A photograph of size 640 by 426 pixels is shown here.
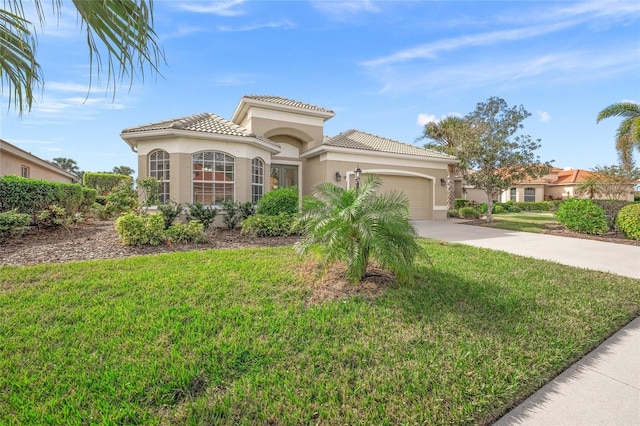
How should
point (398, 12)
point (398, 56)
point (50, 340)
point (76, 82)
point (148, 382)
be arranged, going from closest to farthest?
point (148, 382) < point (76, 82) < point (50, 340) < point (398, 12) < point (398, 56)

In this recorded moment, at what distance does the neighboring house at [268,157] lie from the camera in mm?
11008

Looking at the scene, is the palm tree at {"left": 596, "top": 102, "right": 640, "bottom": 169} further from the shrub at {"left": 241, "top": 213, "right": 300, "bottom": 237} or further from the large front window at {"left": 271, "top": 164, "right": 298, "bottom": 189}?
the shrub at {"left": 241, "top": 213, "right": 300, "bottom": 237}

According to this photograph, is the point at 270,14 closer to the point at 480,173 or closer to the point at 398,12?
the point at 398,12

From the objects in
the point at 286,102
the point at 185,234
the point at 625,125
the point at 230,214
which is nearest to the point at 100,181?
the point at 286,102

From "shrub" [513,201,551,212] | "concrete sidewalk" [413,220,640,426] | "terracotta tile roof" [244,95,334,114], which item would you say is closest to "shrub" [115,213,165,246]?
"concrete sidewalk" [413,220,640,426]

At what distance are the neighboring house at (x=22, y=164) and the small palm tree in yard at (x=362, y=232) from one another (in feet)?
58.7

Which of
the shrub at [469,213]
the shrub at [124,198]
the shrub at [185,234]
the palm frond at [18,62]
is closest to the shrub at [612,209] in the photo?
the shrub at [469,213]

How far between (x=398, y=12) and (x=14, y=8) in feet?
29.0

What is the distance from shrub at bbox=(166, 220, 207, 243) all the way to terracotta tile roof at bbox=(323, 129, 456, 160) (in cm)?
833

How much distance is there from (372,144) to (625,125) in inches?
523

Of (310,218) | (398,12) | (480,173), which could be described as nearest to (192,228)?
(310,218)

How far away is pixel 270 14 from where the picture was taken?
6.41m

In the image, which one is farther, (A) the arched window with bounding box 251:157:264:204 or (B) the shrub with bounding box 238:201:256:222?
(A) the arched window with bounding box 251:157:264:204

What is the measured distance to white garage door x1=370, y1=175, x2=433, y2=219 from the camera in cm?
1646
